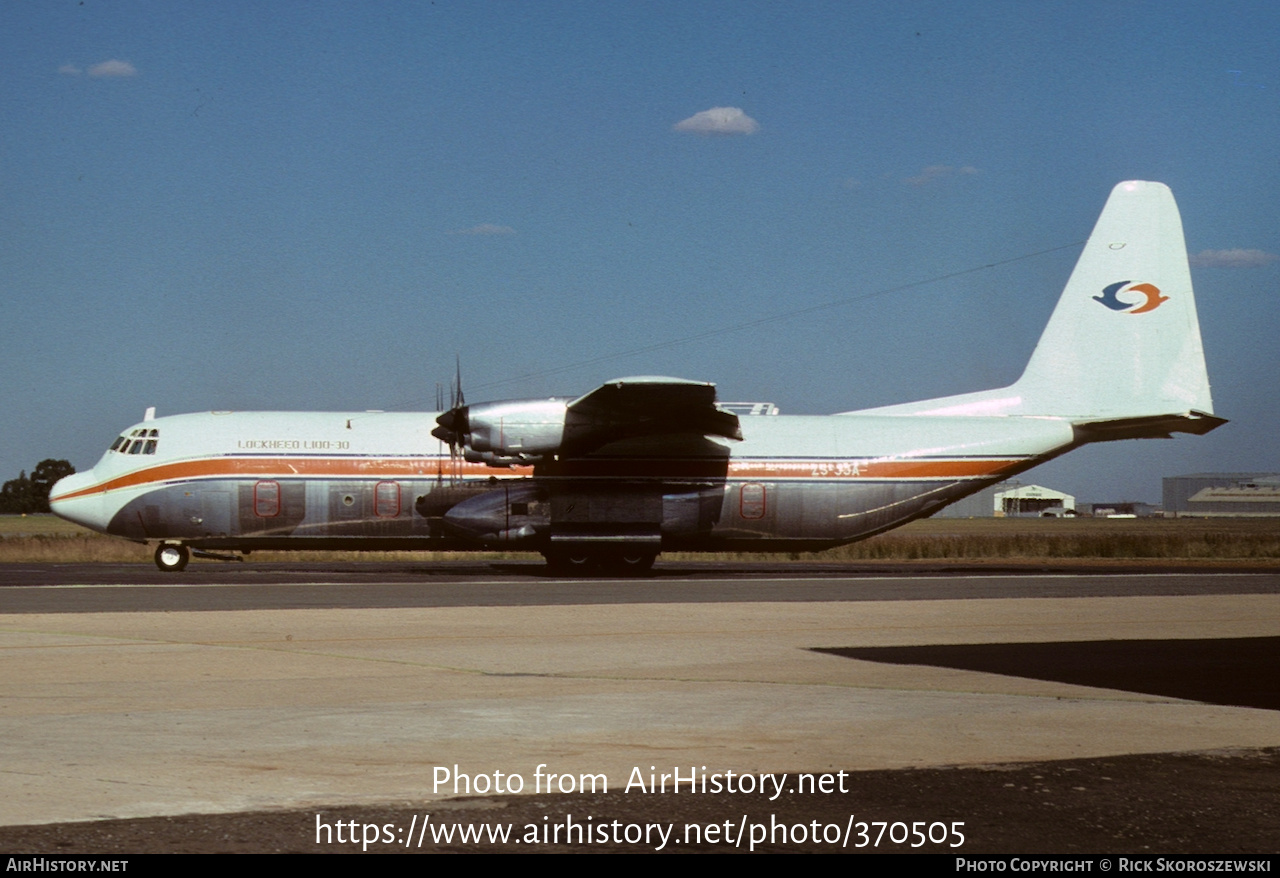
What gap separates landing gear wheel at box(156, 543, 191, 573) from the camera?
1319 inches

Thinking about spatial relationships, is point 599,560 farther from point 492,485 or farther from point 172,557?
point 172,557

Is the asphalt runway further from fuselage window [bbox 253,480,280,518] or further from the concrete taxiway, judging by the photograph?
fuselage window [bbox 253,480,280,518]

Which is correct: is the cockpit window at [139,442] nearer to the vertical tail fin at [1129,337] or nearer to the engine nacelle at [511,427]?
the engine nacelle at [511,427]

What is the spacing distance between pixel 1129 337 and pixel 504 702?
26.8 m

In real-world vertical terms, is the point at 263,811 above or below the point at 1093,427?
below

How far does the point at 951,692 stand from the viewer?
12.8 metres

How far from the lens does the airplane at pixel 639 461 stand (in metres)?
32.4

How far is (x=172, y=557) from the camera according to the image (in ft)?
110

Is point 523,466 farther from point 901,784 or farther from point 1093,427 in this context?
point 901,784

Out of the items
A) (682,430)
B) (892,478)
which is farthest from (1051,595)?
(682,430)

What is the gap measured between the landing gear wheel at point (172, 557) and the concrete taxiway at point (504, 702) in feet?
36.6

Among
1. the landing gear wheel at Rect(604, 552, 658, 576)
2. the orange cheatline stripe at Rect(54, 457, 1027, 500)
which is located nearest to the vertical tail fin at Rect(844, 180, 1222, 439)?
the orange cheatline stripe at Rect(54, 457, 1027, 500)

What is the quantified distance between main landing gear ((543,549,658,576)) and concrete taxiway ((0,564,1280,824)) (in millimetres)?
11092
